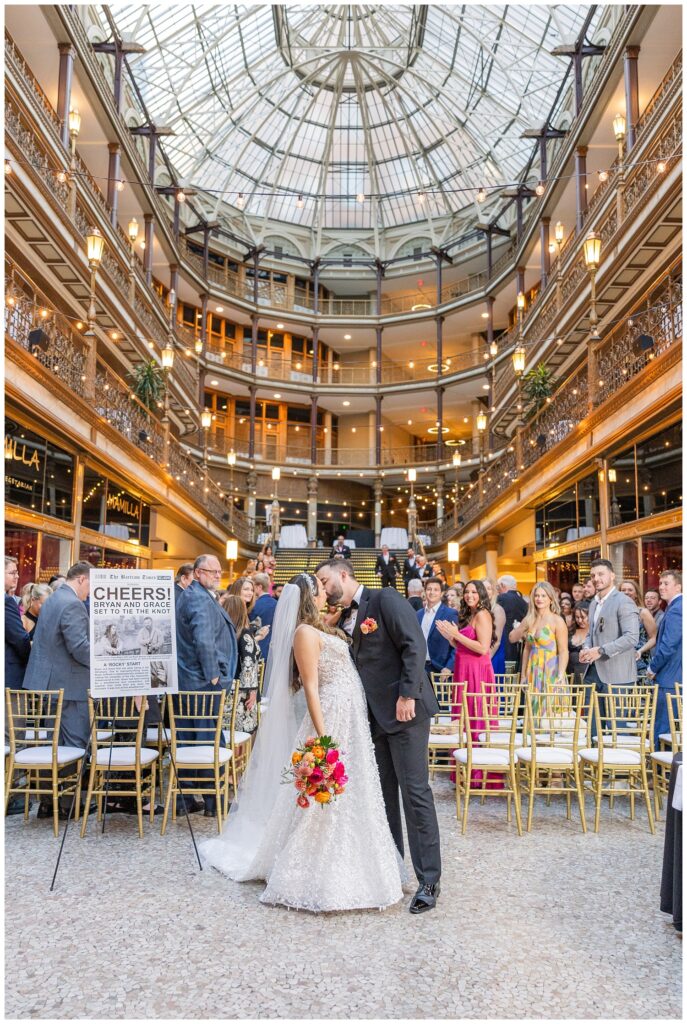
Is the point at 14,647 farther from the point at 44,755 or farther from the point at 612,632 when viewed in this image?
the point at 612,632

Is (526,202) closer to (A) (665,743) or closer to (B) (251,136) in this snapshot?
(B) (251,136)

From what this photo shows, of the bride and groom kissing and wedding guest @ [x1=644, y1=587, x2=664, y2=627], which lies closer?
the bride and groom kissing

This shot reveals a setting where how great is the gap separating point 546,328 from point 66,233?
12.4 m

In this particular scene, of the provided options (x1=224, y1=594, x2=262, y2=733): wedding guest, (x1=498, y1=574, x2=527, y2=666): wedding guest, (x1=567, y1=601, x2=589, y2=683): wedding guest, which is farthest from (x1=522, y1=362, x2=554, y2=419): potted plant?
(x1=224, y1=594, x2=262, y2=733): wedding guest

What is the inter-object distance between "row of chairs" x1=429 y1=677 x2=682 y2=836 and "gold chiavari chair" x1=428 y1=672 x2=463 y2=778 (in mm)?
12

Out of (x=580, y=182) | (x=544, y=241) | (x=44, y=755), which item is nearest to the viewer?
(x=44, y=755)

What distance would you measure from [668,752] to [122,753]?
14.3ft

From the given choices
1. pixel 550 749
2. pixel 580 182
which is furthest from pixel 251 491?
pixel 550 749

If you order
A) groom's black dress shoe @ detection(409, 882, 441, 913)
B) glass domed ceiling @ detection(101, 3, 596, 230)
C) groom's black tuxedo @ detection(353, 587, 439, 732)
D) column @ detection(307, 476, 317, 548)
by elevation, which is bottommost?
groom's black dress shoe @ detection(409, 882, 441, 913)

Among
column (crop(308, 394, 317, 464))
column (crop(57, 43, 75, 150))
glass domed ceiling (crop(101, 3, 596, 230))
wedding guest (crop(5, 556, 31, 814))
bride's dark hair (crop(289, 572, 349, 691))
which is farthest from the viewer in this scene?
column (crop(308, 394, 317, 464))

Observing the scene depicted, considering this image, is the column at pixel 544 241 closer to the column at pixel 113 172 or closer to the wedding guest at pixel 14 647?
the column at pixel 113 172

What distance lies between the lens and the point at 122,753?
234 inches

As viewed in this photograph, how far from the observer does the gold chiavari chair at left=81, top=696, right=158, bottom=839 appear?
5699 mm

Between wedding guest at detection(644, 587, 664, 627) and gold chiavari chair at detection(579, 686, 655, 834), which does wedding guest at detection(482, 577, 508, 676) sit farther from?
gold chiavari chair at detection(579, 686, 655, 834)
